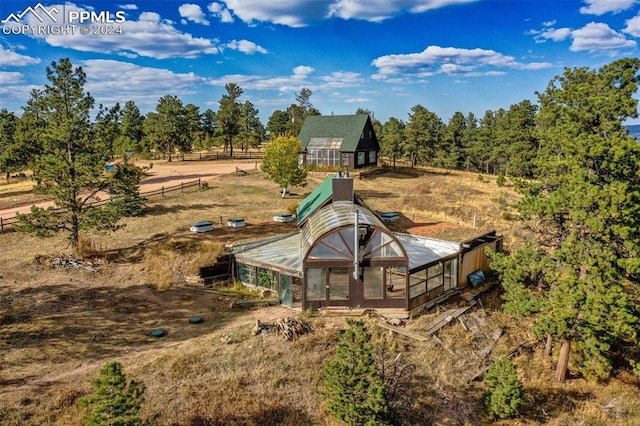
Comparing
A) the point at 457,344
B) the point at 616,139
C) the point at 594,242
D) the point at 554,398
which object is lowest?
the point at 554,398

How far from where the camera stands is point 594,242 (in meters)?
18.1

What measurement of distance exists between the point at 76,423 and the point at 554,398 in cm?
1975

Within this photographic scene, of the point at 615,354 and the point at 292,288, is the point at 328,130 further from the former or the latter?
the point at 615,354

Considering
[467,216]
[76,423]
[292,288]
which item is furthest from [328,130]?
[76,423]

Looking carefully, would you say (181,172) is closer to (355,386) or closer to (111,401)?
(111,401)

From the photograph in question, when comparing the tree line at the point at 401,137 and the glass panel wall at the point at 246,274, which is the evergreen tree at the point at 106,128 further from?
the tree line at the point at 401,137

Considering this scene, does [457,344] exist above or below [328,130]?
below

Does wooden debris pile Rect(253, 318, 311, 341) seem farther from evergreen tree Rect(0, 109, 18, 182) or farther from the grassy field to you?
evergreen tree Rect(0, 109, 18, 182)

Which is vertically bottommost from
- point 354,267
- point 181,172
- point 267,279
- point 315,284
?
point 267,279

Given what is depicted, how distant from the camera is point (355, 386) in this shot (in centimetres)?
1562

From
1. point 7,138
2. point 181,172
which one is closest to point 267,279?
point 181,172

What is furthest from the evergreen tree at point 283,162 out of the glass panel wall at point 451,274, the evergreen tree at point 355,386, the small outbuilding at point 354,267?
the evergreen tree at point 355,386

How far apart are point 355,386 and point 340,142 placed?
55710 mm

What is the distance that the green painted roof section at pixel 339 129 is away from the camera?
223ft
